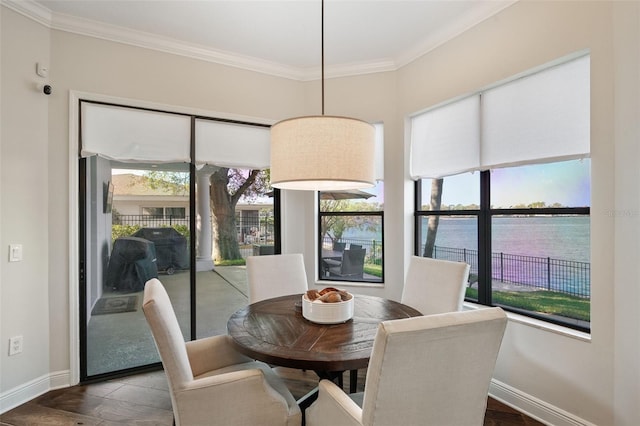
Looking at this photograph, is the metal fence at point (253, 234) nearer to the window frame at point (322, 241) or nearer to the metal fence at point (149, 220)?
the metal fence at point (149, 220)

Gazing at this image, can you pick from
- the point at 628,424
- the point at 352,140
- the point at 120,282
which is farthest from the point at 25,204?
the point at 628,424

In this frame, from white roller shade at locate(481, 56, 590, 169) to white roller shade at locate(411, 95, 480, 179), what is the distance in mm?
96

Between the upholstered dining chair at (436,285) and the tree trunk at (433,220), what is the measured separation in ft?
2.40

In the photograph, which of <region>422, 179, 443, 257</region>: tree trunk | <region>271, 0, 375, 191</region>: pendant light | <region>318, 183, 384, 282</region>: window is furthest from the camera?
<region>318, 183, 384, 282</region>: window

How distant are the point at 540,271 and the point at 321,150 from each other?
73.6 inches

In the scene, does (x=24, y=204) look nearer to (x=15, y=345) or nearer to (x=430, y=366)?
(x=15, y=345)

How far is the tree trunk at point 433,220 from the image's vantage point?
3.14m

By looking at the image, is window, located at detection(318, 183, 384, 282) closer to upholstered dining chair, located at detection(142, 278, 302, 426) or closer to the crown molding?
upholstered dining chair, located at detection(142, 278, 302, 426)

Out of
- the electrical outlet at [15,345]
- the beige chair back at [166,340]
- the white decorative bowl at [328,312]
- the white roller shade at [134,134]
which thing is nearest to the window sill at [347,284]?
the white decorative bowl at [328,312]

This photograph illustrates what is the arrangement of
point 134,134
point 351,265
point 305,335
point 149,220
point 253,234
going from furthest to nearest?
1. point 351,265
2. point 253,234
3. point 149,220
4. point 134,134
5. point 305,335

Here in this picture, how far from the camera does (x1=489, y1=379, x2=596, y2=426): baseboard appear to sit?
2.03 m

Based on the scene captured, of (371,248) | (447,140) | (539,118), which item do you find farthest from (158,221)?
(539,118)

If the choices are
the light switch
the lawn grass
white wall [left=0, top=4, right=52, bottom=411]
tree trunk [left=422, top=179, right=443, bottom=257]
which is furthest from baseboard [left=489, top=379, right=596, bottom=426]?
the light switch

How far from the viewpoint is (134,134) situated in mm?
2863
